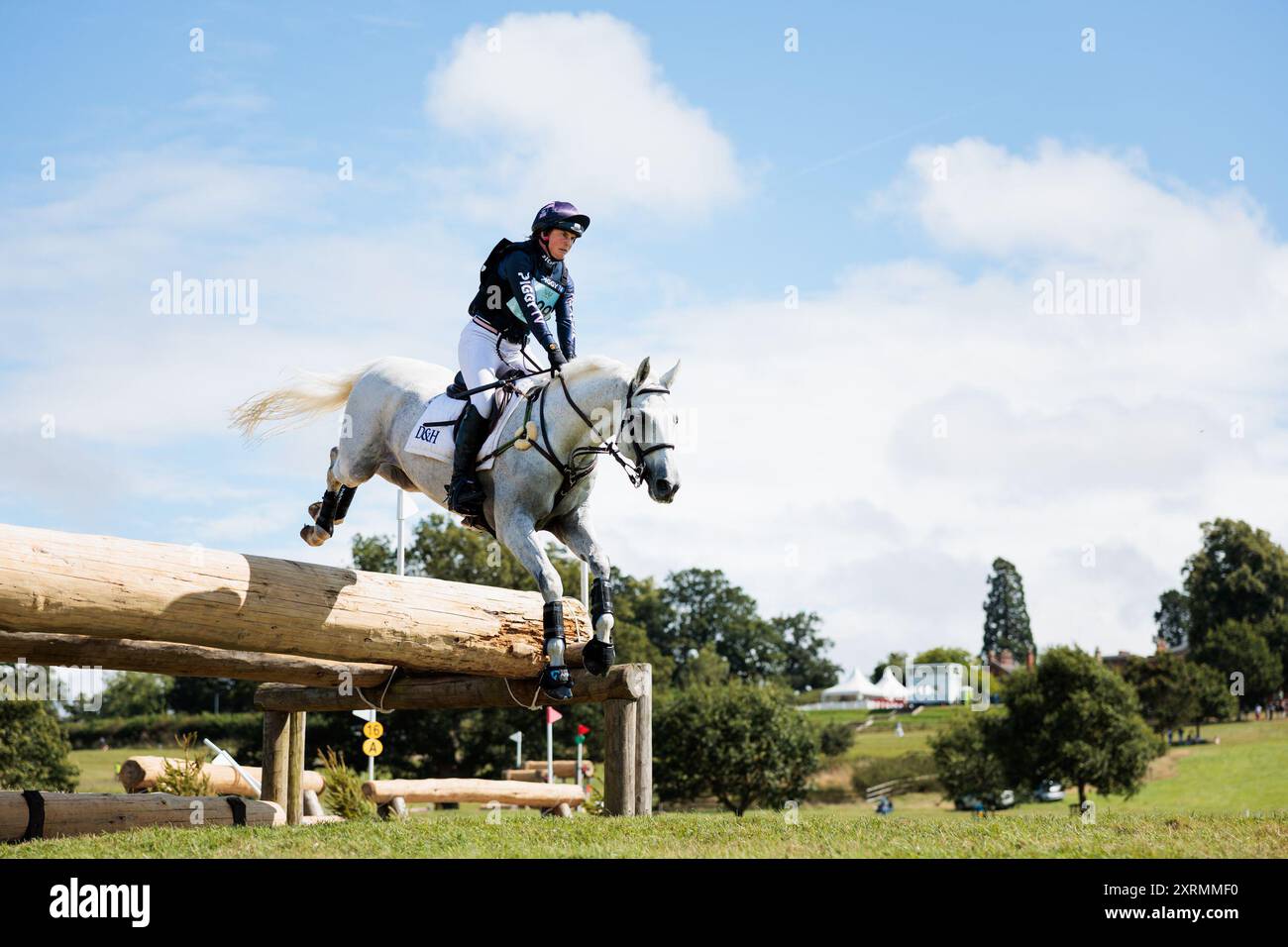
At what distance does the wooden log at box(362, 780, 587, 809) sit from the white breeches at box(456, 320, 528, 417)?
11228mm

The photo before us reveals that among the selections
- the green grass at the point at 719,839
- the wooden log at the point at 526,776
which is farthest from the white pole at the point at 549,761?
the green grass at the point at 719,839

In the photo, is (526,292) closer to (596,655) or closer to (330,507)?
(596,655)

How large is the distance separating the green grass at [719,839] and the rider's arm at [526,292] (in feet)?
11.2

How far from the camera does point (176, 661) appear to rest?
34.6 ft

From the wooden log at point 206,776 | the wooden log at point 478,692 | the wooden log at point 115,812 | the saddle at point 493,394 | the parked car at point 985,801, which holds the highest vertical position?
the saddle at point 493,394

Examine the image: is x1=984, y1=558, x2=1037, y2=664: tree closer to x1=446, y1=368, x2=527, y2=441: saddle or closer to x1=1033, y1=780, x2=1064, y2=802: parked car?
x1=1033, y1=780, x2=1064, y2=802: parked car

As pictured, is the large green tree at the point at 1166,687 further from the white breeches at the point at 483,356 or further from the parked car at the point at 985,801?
the white breeches at the point at 483,356

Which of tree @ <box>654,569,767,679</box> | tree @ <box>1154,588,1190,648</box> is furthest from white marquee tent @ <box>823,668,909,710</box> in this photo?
tree @ <box>1154,588,1190,648</box>

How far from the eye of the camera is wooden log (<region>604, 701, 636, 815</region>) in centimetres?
1013

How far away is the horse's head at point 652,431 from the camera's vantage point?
7312 mm
